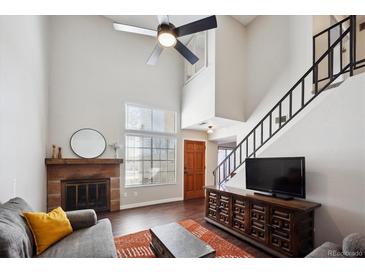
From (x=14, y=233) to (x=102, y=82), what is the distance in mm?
4000

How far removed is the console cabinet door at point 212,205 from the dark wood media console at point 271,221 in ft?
0.57

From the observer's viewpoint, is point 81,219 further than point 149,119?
No

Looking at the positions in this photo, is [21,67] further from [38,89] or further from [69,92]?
[69,92]

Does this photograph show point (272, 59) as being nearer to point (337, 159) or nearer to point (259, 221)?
point (337, 159)

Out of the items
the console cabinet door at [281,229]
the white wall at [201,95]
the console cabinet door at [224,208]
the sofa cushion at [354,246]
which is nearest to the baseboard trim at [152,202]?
the white wall at [201,95]

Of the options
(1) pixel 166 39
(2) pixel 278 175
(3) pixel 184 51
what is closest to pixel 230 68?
(3) pixel 184 51

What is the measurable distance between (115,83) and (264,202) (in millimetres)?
4405

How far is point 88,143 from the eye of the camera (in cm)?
444

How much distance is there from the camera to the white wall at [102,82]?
13.8 feet

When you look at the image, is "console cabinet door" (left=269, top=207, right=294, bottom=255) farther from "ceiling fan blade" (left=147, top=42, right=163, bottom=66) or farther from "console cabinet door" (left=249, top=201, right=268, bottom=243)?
"ceiling fan blade" (left=147, top=42, right=163, bottom=66)

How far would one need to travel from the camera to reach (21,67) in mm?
2471

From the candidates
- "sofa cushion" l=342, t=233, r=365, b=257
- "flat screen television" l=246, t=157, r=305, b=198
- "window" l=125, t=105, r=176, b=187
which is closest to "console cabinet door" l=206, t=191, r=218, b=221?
"flat screen television" l=246, t=157, r=305, b=198

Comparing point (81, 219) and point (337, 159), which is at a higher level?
point (337, 159)
